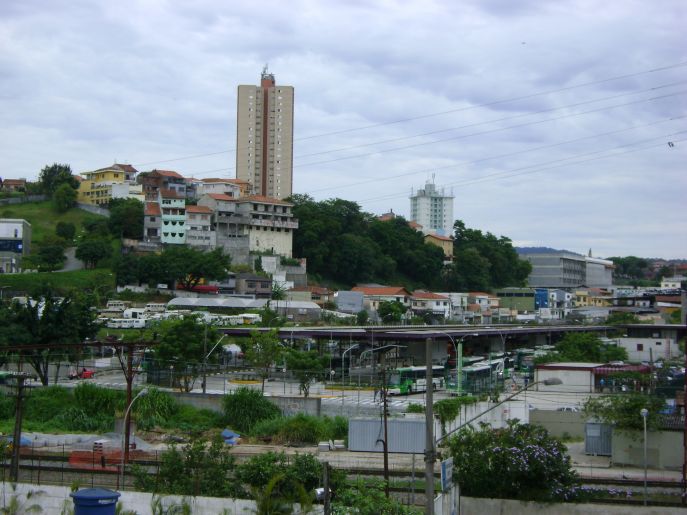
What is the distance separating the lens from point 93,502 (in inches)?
598

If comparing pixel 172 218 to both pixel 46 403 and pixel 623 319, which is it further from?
pixel 46 403

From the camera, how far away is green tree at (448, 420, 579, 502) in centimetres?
1792

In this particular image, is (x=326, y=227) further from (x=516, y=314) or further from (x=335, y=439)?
(x=335, y=439)

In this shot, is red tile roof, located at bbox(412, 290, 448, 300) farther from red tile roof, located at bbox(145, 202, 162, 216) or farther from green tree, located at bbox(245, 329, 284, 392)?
green tree, located at bbox(245, 329, 284, 392)

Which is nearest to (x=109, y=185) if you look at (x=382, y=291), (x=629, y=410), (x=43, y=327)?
(x=382, y=291)

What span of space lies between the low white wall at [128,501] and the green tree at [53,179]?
2968 inches

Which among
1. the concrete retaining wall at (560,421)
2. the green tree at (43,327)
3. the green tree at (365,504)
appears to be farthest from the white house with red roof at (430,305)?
the green tree at (365,504)

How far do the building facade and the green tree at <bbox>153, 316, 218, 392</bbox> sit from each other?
121 feet

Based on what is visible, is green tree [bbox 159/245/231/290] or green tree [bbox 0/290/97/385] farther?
green tree [bbox 159/245/231/290]

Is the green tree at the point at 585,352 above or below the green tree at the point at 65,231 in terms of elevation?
below

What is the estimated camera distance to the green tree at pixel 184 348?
3812 cm

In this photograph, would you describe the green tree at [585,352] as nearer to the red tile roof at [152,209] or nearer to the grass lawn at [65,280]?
the grass lawn at [65,280]

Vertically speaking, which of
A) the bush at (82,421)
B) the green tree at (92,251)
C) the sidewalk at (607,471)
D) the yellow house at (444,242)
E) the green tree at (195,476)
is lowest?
the bush at (82,421)

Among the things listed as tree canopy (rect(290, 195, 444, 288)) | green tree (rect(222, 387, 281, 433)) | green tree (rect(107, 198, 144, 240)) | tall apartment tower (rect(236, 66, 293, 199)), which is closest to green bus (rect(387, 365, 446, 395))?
green tree (rect(222, 387, 281, 433))
